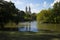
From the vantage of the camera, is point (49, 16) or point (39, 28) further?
point (49, 16)

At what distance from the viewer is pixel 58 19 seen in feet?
197

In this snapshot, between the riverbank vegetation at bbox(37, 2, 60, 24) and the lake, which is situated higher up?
the riverbank vegetation at bbox(37, 2, 60, 24)

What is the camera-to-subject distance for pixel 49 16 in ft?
200

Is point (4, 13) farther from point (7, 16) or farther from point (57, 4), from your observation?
point (57, 4)

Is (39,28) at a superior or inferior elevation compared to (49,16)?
inferior

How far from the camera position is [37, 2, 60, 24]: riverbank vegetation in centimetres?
6022

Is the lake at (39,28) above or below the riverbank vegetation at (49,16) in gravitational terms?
below

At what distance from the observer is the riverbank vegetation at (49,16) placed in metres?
60.2

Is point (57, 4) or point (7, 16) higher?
point (57, 4)

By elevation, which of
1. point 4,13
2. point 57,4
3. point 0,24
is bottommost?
point 0,24

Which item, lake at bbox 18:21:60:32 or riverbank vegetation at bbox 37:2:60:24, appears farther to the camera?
riverbank vegetation at bbox 37:2:60:24

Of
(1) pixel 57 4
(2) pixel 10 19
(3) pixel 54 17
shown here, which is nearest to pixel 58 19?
(3) pixel 54 17

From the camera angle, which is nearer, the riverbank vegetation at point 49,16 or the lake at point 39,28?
the lake at point 39,28

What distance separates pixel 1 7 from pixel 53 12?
106 ft
